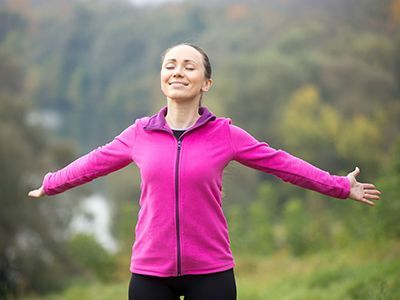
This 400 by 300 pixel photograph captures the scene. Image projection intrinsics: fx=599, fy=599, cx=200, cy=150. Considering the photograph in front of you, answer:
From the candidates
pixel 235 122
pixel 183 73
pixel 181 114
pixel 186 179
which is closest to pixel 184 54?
pixel 183 73

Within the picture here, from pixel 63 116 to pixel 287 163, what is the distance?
152ft

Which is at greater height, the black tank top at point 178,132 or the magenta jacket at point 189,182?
the black tank top at point 178,132

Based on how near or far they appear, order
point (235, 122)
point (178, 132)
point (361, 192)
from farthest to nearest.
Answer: point (235, 122) → point (361, 192) → point (178, 132)

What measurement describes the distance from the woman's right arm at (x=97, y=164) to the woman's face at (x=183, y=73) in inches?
7.7

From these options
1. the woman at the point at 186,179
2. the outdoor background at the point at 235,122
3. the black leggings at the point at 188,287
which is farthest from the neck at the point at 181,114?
the black leggings at the point at 188,287

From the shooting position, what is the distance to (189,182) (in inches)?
86.6

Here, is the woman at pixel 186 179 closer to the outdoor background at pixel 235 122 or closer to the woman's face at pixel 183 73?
the woman's face at pixel 183 73

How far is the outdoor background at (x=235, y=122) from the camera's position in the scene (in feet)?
32.8

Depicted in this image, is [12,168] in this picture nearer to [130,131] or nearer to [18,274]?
[18,274]

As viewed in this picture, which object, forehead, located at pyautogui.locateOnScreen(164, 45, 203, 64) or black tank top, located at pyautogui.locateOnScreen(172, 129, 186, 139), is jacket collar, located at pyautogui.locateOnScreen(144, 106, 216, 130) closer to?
black tank top, located at pyautogui.locateOnScreen(172, 129, 186, 139)

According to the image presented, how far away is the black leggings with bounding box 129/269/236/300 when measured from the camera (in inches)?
86.7

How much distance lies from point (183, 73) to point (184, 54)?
8cm

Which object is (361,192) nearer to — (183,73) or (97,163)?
(183,73)

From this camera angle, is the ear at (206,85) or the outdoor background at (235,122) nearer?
the ear at (206,85)
